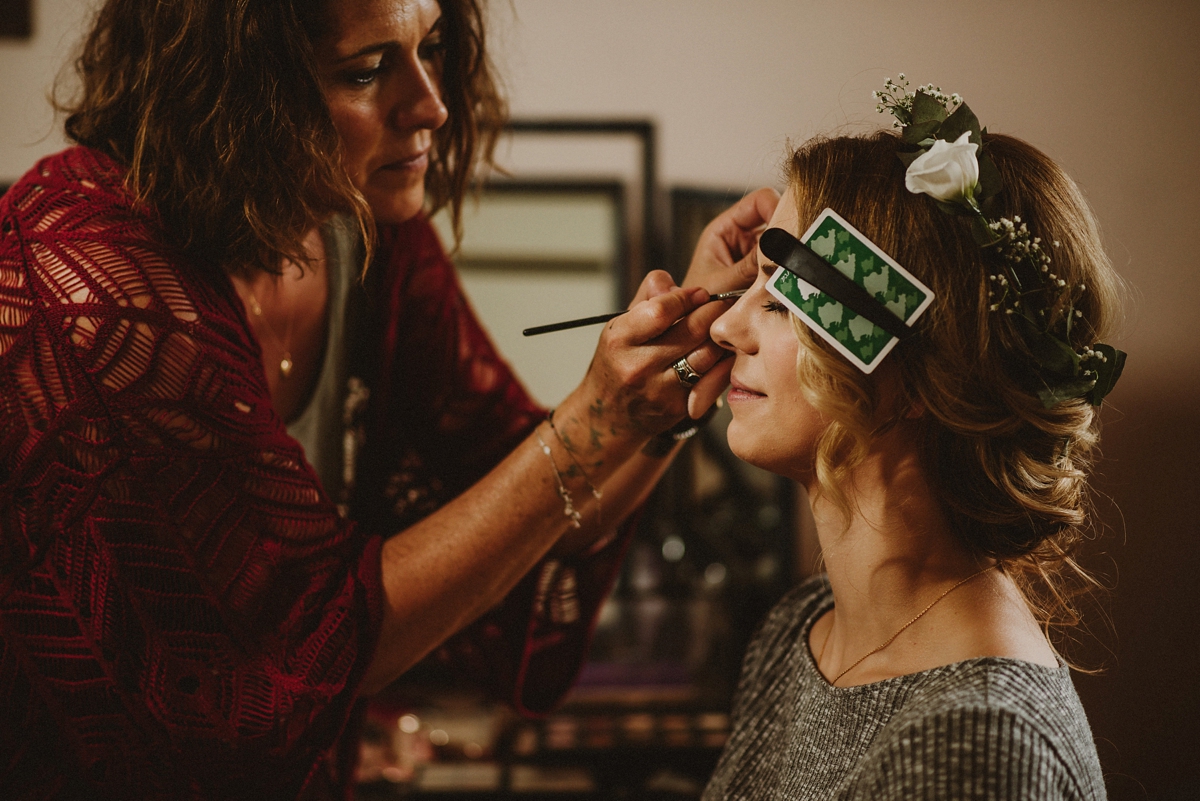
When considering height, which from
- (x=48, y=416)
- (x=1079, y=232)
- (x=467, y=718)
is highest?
(x=1079, y=232)

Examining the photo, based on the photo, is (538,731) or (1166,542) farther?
(538,731)

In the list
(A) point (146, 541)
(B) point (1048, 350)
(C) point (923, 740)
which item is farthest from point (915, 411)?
(A) point (146, 541)

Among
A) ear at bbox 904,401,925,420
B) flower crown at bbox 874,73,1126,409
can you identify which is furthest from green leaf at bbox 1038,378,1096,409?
ear at bbox 904,401,925,420

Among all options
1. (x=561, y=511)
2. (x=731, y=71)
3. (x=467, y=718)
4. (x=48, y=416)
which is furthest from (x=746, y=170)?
(x=48, y=416)

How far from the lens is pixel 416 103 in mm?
1213

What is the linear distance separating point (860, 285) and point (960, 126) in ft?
0.69

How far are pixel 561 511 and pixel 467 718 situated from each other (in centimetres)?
119

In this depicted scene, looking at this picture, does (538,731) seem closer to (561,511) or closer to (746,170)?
(561,511)

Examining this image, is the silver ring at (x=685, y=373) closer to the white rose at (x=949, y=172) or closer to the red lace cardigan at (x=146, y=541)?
the white rose at (x=949, y=172)

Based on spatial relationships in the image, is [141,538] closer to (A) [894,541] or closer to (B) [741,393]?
(B) [741,393]

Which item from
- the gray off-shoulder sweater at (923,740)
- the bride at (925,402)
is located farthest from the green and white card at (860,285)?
the gray off-shoulder sweater at (923,740)

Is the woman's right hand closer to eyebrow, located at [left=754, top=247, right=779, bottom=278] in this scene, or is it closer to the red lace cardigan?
eyebrow, located at [left=754, top=247, right=779, bottom=278]

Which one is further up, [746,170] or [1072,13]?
[1072,13]

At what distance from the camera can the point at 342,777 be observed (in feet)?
4.58
